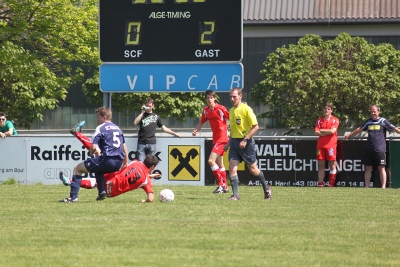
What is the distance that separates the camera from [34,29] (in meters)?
35.2

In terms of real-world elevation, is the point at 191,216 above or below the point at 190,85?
below

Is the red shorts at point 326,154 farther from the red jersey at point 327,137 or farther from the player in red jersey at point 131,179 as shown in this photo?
the player in red jersey at point 131,179

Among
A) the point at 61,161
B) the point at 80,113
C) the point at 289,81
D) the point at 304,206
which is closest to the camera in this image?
the point at 304,206

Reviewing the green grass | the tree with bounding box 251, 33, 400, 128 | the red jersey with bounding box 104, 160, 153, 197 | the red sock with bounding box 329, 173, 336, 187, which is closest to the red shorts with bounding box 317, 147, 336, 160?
the red sock with bounding box 329, 173, 336, 187

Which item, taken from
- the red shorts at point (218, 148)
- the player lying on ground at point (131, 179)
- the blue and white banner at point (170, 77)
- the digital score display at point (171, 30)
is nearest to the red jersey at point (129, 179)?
the player lying on ground at point (131, 179)

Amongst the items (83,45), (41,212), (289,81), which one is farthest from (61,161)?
(289,81)

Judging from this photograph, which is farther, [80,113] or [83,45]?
[80,113]

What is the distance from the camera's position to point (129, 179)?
567 inches

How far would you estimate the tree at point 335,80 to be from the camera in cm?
4859

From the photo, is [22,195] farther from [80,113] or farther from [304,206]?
[80,113]

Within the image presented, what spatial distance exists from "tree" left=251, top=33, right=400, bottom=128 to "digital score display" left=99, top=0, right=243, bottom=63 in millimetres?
29356

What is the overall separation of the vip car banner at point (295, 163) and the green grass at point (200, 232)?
18.7ft

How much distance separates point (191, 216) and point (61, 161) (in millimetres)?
10080

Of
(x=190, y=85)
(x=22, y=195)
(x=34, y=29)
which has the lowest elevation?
(x=22, y=195)
